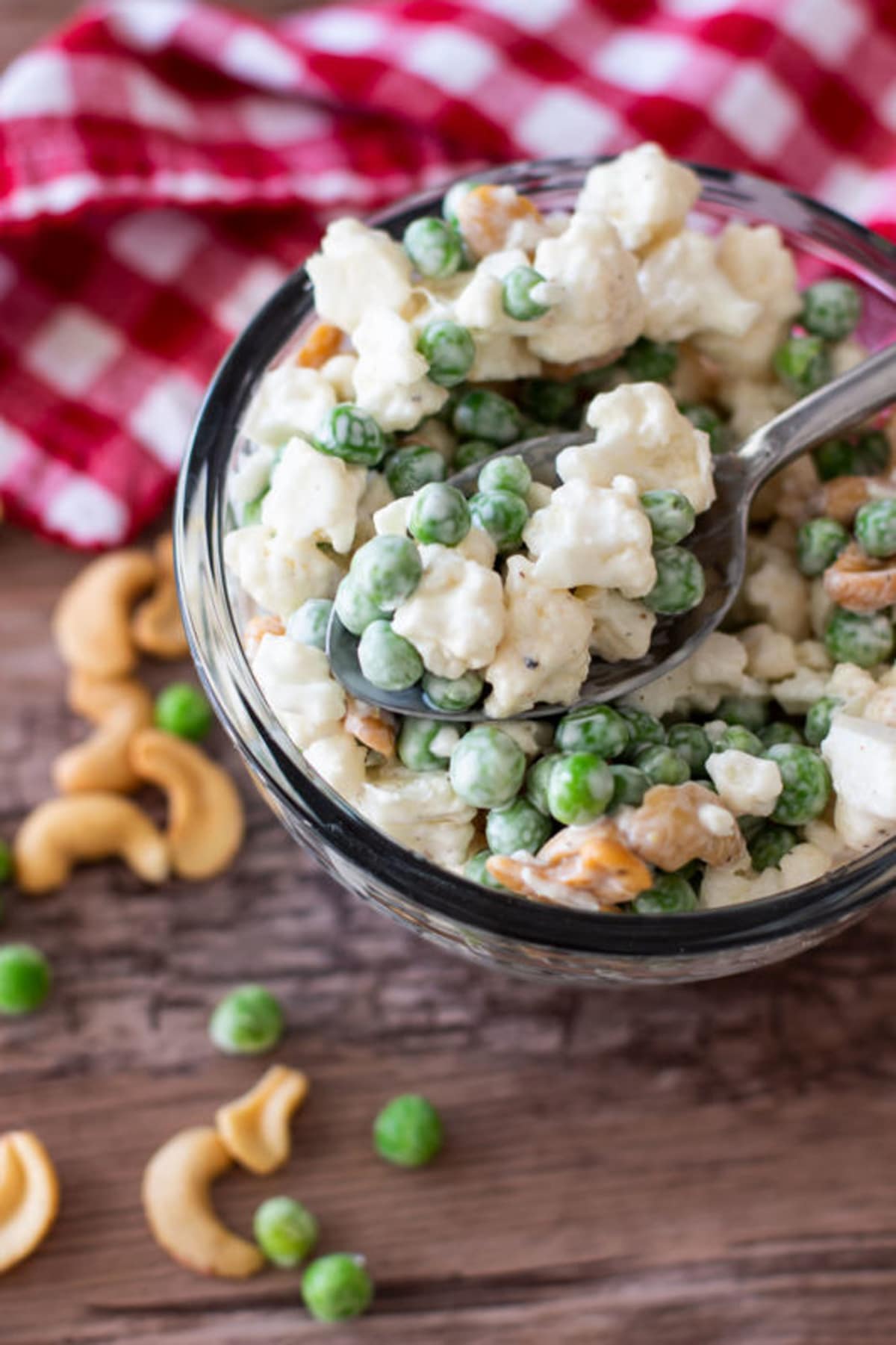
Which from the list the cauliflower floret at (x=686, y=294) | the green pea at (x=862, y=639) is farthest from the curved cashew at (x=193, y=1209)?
the cauliflower floret at (x=686, y=294)

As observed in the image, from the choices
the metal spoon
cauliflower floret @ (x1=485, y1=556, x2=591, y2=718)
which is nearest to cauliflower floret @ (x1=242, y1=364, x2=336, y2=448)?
the metal spoon

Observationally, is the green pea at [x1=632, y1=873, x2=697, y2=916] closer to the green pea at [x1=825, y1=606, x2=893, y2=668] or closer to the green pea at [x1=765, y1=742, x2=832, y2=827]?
the green pea at [x1=765, y1=742, x2=832, y2=827]

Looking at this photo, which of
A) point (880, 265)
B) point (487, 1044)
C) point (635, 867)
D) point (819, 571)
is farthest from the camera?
point (487, 1044)

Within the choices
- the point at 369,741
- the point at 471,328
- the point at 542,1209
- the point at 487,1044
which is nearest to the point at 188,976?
the point at 487,1044

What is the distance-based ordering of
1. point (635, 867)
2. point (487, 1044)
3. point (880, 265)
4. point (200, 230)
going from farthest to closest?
point (200, 230) < point (487, 1044) < point (880, 265) < point (635, 867)

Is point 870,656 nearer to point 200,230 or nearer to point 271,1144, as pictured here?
point 271,1144

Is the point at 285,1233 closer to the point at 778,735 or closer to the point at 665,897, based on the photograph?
the point at 665,897
